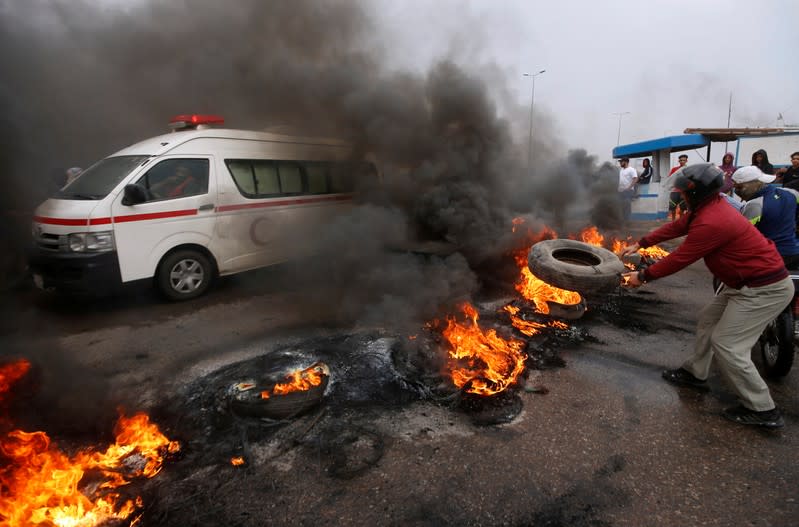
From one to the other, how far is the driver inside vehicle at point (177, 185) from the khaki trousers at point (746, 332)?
659cm

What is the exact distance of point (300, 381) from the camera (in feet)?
11.4

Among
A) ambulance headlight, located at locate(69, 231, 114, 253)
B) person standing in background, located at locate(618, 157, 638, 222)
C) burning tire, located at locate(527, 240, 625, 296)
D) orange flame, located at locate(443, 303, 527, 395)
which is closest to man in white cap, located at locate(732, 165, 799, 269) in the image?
burning tire, located at locate(527, 240, 625, 296)

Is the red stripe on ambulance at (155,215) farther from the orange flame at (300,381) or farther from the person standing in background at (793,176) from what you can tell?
the person standing in background at (793,176)

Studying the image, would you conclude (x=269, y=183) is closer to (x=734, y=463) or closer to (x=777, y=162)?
(x=734, y=463)

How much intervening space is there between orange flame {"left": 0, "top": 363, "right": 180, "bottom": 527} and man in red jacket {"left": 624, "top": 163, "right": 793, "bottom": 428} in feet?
14.0

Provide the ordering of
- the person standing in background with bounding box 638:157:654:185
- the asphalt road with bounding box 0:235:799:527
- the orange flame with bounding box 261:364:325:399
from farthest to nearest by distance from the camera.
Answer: the person standing in background with bounding box 638:157:654:185 < the orange flame with bounding box 261:364:325:399 < the asphalt road with bounding box 0:235:799:527

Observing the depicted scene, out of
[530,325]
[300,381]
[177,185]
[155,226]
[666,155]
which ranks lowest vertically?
[530,325]

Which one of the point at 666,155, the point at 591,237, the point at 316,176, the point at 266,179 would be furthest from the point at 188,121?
the point at 666,155

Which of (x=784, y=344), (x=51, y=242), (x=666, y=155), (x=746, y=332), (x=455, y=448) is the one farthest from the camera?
(x=666, y=155)

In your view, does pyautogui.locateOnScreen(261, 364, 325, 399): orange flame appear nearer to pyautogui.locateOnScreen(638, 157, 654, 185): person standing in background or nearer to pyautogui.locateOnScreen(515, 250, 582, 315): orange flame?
pyautogui.locateOnScreen(515, 250, 582, 315): orange flame

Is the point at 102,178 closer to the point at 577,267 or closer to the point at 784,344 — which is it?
the point at 577,267

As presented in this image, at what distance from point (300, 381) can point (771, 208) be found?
486cm

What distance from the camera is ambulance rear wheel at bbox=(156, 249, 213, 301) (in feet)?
19.8

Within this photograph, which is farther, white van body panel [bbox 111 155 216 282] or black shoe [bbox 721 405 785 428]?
white van body panel [bbox 111 155 216 282]
